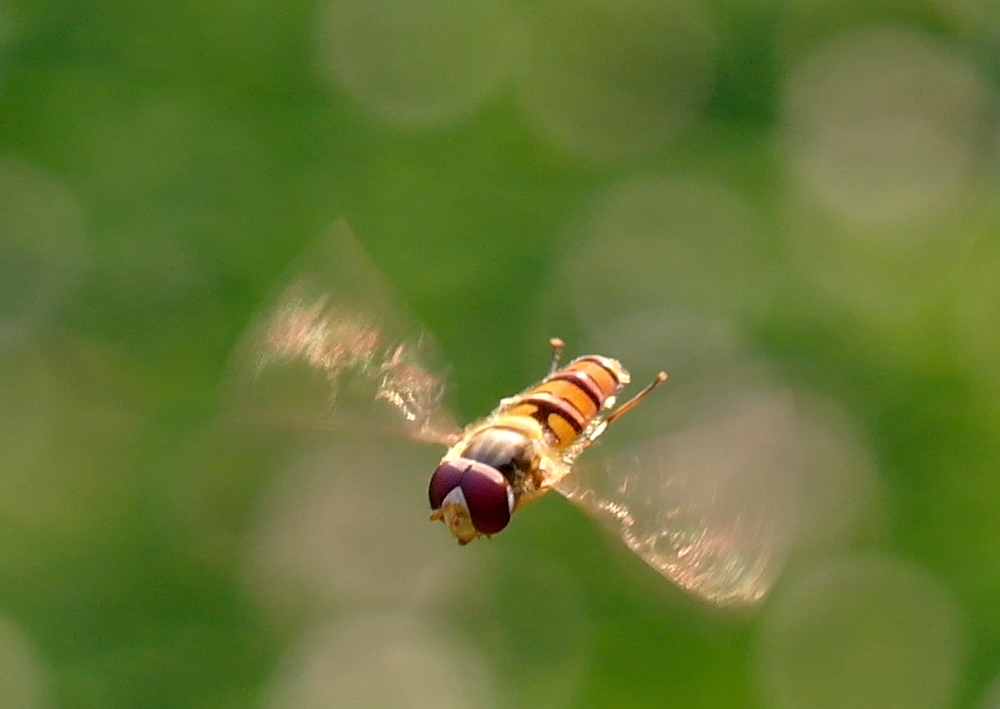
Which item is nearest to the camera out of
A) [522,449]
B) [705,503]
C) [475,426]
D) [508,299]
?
[705,503]

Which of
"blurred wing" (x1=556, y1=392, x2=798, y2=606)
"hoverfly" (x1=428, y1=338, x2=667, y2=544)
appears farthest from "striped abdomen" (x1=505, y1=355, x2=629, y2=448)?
"blurred wing" (x1=556, y1=392, x2=798, y2=606)

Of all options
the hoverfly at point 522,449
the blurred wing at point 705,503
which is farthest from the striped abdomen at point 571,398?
the blurred wing at point 705,503

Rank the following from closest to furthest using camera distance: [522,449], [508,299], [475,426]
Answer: [522,449] → [475,426] → [508,299]

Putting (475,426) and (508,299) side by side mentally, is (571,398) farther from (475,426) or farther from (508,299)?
(508,299)

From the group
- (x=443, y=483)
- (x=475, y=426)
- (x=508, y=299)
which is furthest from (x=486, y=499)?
(x=508, y=299)

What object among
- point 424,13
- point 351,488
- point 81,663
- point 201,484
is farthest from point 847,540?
point 424,13

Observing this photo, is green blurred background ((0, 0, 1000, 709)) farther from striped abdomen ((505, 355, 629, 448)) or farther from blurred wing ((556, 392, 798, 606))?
blurred wing ((556, 392, 798, 606))
